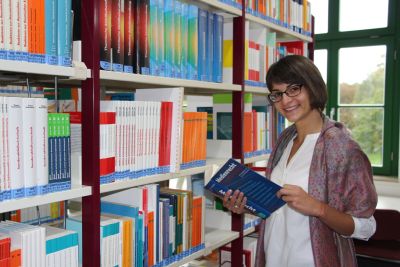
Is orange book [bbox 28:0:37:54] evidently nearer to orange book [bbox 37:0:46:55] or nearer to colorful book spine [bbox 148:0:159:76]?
orange book [bbox 37:0:46:55]

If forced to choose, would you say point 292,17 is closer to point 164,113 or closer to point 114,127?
point 164,113

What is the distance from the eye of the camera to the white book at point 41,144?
126 cm

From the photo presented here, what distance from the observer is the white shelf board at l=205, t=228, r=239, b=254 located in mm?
2174

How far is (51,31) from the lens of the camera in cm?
128

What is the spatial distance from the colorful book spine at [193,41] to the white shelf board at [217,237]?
913 millimetres

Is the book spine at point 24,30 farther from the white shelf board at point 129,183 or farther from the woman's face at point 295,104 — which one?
the woman's face at point 295,104

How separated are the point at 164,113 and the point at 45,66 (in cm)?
64

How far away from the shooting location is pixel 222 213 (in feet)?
8.12

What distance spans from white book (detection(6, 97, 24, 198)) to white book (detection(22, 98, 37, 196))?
0.04 feet

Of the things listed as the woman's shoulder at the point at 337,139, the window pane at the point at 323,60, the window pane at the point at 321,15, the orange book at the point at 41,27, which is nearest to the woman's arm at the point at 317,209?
the woman's shoulder at the point at 337,139

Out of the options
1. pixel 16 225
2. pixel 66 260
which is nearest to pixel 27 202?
pixel 16 225

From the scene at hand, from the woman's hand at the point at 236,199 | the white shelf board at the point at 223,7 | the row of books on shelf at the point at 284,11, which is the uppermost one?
the row of books on shelf at the point at 284,11

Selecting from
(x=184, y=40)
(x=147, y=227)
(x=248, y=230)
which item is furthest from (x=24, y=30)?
(x=248, y=230)

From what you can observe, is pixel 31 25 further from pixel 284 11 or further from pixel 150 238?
pixel 284 11
